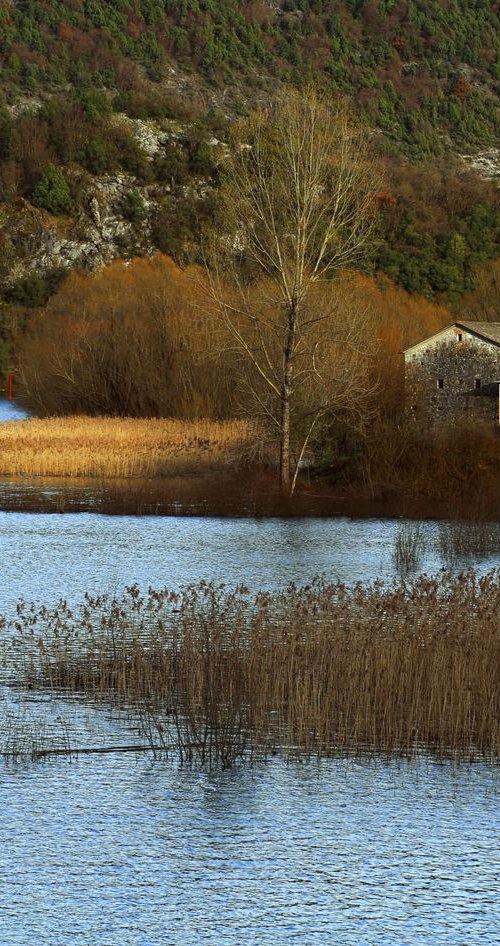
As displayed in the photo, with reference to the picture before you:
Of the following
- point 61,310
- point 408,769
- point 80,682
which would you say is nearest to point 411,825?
point 408,769

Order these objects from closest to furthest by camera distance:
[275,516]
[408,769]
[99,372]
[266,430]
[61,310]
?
[408,769] < [275,516] < [266,430] < [99,372] < [61,310]

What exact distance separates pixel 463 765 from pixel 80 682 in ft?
12.6

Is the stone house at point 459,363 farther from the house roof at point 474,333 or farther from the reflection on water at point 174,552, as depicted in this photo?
the reflection on water at point 174,552

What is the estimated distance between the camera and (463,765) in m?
10.3

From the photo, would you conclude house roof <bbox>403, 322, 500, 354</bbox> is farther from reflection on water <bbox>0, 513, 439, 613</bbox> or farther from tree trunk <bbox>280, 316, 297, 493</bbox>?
reflection on water <bbox>0, 513, 439, 613</bbox>

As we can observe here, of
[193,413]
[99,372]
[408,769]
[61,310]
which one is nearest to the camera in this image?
[408,769]

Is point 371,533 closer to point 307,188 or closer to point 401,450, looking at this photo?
point 401,450

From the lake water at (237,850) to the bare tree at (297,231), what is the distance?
23.1 meters

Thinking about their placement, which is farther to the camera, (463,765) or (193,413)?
(193,413)

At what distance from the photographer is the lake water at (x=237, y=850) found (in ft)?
24.4

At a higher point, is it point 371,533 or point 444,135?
point 444,135

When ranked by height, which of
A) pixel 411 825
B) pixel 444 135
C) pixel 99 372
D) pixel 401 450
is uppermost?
pixel 444 135

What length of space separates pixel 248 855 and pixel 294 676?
12.9 feet

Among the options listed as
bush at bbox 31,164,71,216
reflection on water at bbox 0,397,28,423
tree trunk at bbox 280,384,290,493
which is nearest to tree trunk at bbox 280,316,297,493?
tree trunk at bbox 280,384,290,493
